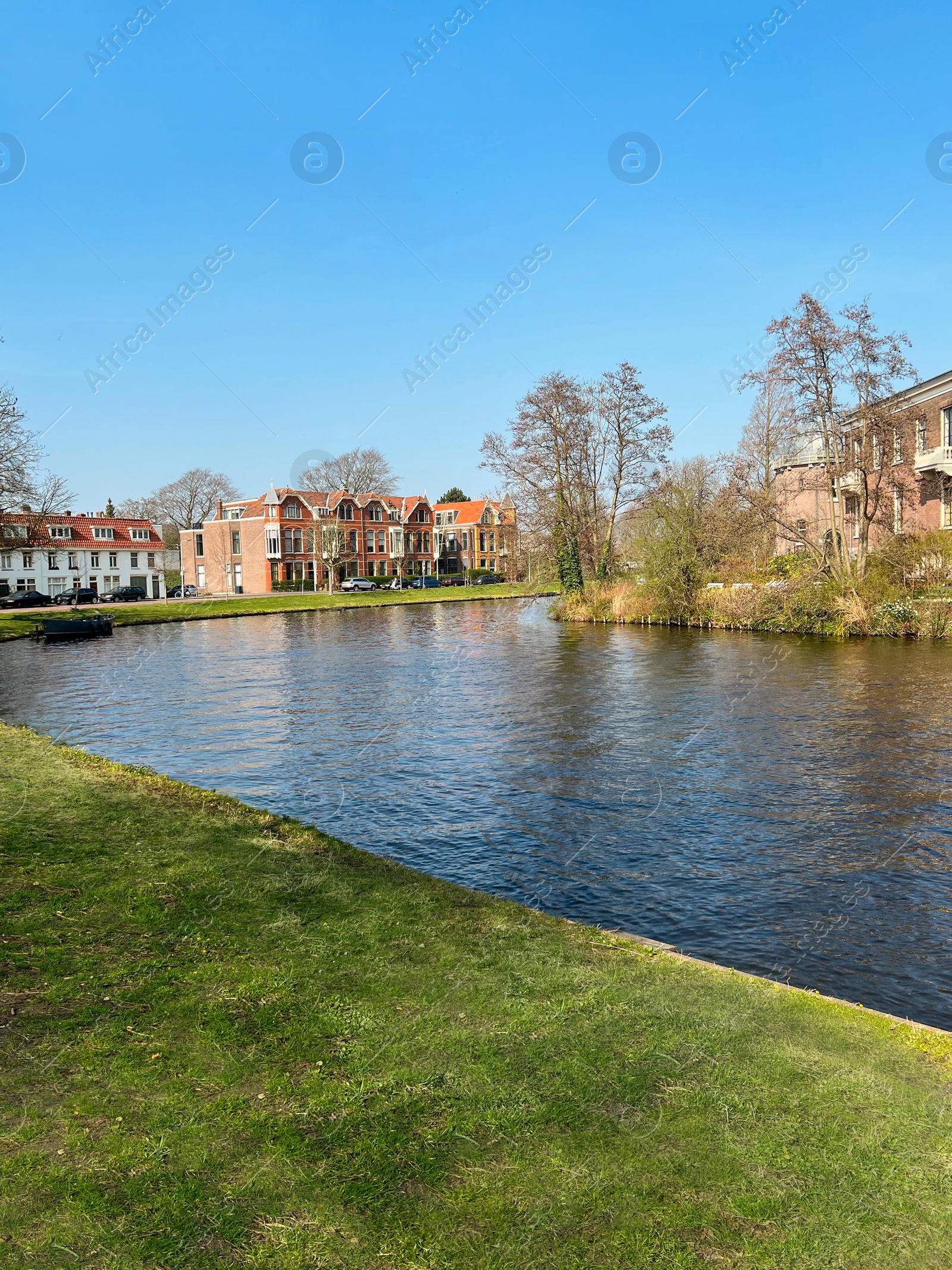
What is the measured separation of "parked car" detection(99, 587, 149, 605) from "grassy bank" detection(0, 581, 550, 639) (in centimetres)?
524

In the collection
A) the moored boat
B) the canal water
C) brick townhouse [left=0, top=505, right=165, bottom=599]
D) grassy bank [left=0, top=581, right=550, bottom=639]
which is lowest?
the canal water

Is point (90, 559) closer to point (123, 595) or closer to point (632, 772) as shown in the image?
point (123, 595)

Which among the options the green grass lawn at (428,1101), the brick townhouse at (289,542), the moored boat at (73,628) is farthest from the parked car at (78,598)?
the green grass lawn at (428,1101)

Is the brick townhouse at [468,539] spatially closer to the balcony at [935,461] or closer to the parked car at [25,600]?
the parked car at [25,600]

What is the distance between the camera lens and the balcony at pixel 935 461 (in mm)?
40812

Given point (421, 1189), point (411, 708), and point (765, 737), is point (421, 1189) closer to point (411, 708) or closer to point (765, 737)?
point (765, 737)

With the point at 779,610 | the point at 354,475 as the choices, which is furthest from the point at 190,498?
the point at 779,610

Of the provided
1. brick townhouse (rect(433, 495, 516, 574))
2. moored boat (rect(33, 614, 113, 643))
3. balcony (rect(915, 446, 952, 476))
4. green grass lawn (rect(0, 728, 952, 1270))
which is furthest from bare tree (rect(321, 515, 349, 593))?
green grass lawn (rect(0, 728, 952, 1270))

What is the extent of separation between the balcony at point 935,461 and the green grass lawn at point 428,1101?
40.6 metres

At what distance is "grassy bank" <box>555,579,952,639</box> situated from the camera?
3288 cm

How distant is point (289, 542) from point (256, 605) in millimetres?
27189

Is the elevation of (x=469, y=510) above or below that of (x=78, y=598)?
above

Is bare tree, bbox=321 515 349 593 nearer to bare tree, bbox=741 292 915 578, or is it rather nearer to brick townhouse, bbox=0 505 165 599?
brick townhouse, bbox=0 505 165 599

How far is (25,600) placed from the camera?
70.8 m
